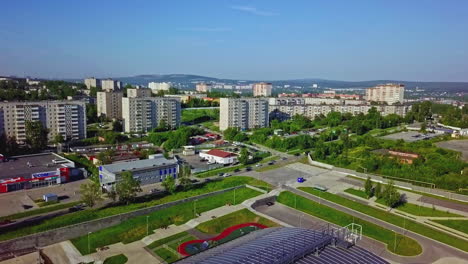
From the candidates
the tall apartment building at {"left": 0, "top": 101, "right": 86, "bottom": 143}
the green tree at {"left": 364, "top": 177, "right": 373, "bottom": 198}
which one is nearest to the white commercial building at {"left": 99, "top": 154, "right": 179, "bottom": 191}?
the green tree at {"left": 364, "top": 177, "right": 373, "bottom": 198}

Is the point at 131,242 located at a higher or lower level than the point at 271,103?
lower

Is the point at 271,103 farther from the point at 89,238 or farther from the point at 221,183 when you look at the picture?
the point at 89,238

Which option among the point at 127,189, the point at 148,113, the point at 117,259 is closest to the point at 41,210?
Answer: the point at 127,189

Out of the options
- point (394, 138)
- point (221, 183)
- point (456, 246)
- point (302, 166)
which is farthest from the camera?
point (394, 138)

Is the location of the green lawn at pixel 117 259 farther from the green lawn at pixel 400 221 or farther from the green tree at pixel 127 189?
the green lawn at pixel 400 221

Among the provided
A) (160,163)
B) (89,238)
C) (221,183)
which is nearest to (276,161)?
(221,183)

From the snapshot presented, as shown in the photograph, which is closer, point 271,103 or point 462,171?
point 462,171

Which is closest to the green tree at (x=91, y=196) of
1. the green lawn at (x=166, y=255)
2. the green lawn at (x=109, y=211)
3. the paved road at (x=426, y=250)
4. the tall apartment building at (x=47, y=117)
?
the green lawn at (x=109, y=211)
